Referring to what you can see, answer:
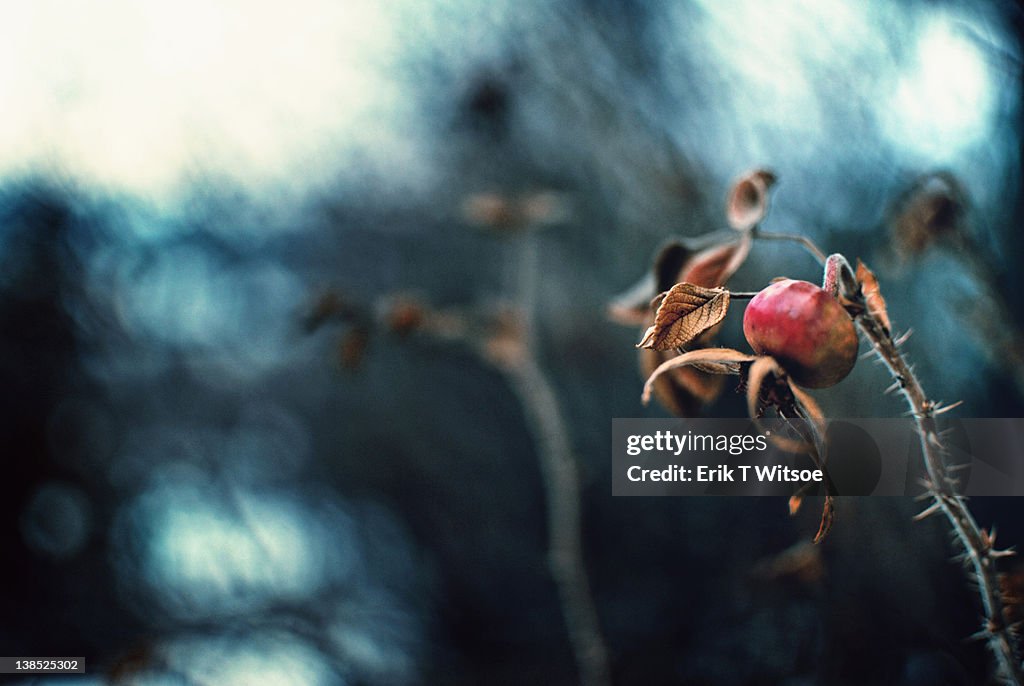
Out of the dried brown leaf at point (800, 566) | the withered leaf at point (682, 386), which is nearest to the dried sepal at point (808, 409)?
the withered leaf at point (682, 386)

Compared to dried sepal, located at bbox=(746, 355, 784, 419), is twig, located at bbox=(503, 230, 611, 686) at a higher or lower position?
higher

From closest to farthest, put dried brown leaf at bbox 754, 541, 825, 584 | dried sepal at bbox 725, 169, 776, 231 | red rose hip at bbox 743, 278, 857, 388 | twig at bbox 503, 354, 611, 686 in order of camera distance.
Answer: red rose hip at bbox 743, 278, 857, 388
dried sepal at bbox 725, 169, 776, 231
dried brown leaf at bbox 754, 541, 825, 584
twig at bbox 503, 354, 611, 686

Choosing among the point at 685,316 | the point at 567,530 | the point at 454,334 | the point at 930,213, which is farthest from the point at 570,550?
the point at 685,316

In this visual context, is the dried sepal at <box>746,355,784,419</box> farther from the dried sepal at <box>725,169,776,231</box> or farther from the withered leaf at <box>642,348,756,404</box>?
the dried sepal at <box>725,169,776,231</box>

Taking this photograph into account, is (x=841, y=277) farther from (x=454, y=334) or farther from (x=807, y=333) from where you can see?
(x=454, y=334)

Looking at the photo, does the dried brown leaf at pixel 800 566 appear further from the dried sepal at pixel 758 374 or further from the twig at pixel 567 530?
the dried sepal at pixel 758 374

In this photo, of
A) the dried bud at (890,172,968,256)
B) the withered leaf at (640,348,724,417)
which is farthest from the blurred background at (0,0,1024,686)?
the withered leaf at (640,348,724,417)
